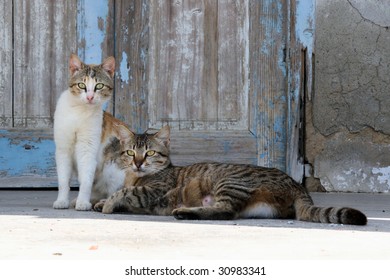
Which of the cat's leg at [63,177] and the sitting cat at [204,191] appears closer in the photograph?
the sitting cat at [204,191]

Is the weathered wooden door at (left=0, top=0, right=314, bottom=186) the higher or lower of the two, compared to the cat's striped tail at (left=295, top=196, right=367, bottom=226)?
higher

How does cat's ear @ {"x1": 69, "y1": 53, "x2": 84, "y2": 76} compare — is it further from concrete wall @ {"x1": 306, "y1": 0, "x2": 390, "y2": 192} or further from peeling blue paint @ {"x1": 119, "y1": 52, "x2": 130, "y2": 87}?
concrete wall @ {"x1": 306, "y1": 0, "x2": 390, "y2": 192}

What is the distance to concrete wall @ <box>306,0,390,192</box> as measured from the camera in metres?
6.81

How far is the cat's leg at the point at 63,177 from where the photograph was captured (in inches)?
215

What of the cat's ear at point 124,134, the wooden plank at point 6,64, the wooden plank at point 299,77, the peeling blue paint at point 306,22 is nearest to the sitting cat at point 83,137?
the cat's ear at point 124,134

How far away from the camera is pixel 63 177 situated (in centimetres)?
548

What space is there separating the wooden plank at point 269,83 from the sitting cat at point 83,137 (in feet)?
5.38

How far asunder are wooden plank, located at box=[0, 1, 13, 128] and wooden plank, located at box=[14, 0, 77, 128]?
0.16 feet

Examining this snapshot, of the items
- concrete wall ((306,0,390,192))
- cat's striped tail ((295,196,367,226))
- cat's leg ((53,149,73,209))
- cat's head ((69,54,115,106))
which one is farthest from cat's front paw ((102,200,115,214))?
concrete wall ((306,0,390,192))

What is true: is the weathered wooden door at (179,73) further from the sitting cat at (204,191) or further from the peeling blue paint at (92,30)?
the sitting cat at (204,191)

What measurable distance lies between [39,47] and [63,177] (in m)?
1.79

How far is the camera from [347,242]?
392 centimetres

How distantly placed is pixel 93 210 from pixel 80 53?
190 centimetres

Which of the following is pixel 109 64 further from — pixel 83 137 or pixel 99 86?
pixel 83 137
